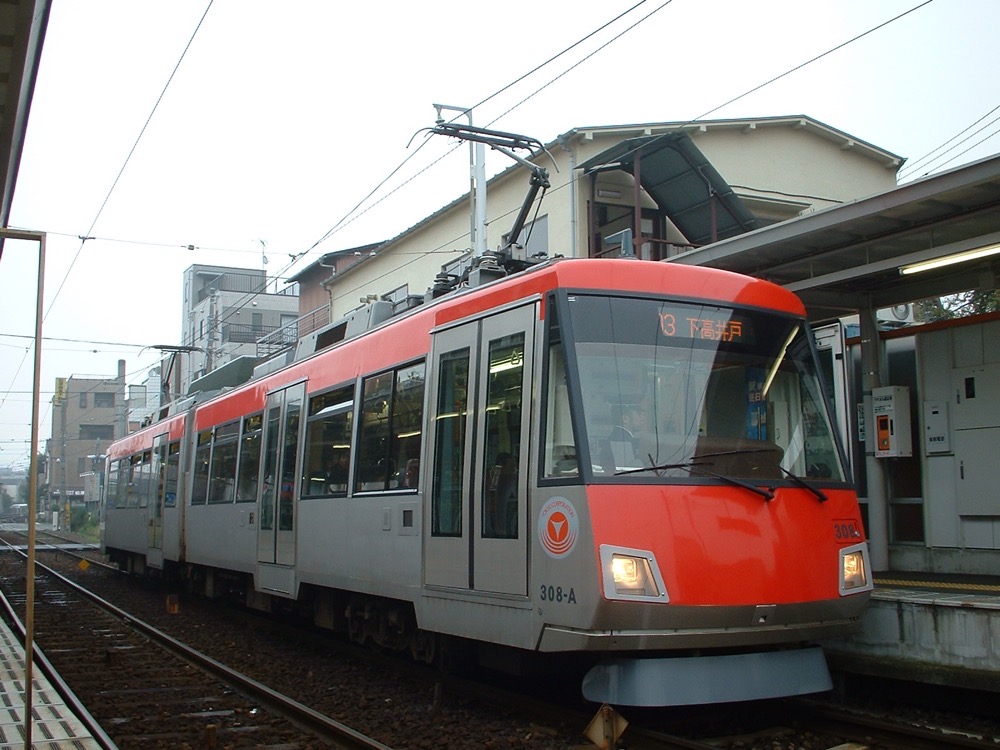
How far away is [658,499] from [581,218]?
52.2ft

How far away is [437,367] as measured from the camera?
8.13 meters

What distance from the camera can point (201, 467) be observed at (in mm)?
15586

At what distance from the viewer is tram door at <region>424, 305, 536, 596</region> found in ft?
22.6

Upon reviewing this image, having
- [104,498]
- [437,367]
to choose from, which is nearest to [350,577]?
[437,367]

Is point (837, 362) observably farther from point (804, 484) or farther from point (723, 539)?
point (723, 539)

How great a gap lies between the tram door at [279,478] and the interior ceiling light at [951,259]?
6134 mm

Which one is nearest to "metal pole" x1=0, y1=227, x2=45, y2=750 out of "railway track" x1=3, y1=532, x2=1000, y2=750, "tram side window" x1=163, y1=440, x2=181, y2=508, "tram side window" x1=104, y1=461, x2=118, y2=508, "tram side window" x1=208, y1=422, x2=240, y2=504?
"railway track" x1=3, y1=532, x2=1000, y2=750

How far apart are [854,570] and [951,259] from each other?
120 inches

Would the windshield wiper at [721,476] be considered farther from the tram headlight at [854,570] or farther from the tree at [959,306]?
the tree at [959,306]

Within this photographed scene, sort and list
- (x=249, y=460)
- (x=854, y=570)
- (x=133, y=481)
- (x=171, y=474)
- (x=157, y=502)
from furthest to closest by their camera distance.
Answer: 1. (x=133, y=481)
2. (x=157, y=502)
3. (x=171, y=474)
4. (x=249, y=460)
5. (x=854, y=570)

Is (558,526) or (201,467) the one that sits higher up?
(201,467)

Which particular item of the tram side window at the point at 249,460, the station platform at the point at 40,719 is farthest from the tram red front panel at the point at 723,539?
the tram side window at the point at 249,460

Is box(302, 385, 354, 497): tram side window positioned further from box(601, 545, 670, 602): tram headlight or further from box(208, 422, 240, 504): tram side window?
box(601, 545, 670, 602): tram headlight

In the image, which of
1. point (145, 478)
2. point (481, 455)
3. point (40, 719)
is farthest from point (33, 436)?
point (145, 478)
